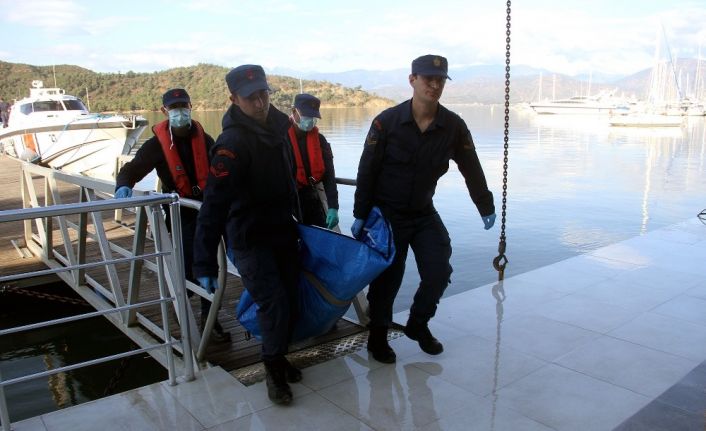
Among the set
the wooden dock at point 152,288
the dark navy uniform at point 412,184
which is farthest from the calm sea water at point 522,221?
the dark navy uniform at point 412,184

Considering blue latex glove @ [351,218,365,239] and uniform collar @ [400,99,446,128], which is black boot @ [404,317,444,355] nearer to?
blue latex glove @ [351,218,365,239]

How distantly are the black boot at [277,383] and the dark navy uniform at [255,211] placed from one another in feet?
0.15

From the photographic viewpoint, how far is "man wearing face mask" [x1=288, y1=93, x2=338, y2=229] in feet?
13.3

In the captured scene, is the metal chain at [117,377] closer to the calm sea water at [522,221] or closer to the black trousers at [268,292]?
the calm sea water at [522,221]

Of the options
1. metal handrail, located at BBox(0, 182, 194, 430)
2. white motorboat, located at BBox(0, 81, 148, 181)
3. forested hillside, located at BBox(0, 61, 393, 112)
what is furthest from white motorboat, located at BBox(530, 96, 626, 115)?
metal handrail, located at BBox(0, 182, 194, 430)

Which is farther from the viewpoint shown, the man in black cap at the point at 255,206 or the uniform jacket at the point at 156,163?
the uniform jacket at the point at 156,163

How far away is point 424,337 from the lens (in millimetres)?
3463

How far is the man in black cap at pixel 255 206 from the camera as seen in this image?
9.05 ft

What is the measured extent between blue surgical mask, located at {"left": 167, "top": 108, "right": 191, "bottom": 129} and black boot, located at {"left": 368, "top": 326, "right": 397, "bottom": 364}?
1.80 meters

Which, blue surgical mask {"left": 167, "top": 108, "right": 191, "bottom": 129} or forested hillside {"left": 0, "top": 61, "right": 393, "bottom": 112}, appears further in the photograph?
forested hillside {"left": 0, "top": 61, "right": 393, "bottom": 112}

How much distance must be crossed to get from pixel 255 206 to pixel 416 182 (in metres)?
0.94

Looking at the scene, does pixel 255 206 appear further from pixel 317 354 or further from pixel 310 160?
pixel 310 160

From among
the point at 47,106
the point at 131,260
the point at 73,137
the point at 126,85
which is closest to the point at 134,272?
the point at 131,260

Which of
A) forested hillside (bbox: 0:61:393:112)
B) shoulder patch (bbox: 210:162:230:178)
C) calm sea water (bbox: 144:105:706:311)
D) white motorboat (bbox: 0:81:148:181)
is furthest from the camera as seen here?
forested hillside (bbox: 0:61:393:112)
